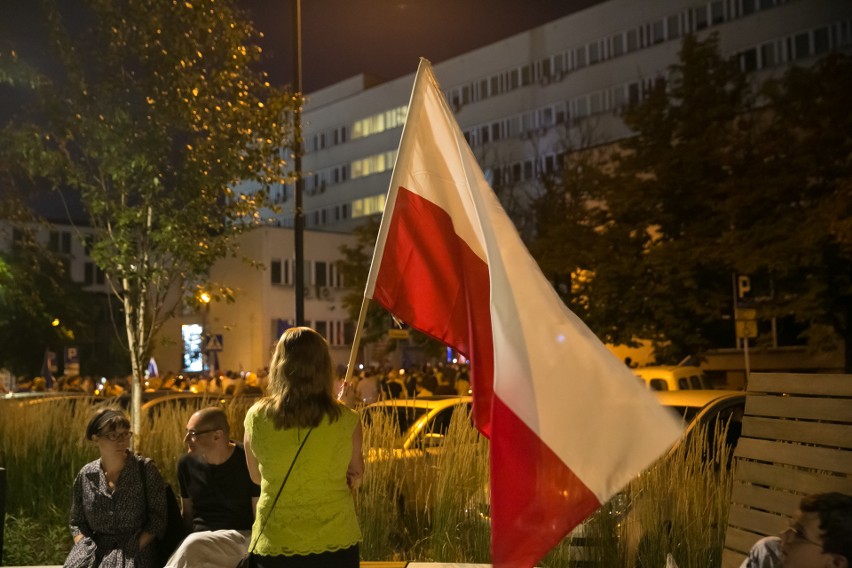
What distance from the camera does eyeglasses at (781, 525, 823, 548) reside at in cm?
373

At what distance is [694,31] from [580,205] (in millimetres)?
17702

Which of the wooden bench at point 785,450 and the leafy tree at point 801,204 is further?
the leafy tree at point 801,204

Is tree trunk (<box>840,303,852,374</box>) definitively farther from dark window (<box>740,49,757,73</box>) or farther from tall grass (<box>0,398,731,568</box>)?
dark window (<box>740,49,757,73</box>)

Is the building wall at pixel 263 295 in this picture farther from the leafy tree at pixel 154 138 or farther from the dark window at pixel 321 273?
the leafy tree at pixel 154 138

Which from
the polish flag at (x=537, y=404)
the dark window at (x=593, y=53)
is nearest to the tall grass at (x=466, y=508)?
the polish flag at (x=537, y=404)

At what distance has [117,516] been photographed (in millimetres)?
5758

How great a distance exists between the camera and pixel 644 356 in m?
37.1

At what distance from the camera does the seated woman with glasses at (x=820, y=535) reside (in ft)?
12.1

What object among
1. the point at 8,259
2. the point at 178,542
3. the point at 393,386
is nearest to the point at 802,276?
the point at 393,386

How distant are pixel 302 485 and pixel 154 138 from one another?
6425 millimetres

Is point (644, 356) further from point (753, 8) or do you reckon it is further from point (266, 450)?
point (266, 450)

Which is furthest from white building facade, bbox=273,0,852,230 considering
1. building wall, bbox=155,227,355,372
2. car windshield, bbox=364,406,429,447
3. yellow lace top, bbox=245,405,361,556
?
yellow lace top, bbox=245,405,361,556

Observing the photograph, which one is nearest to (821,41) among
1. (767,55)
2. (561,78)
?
(767,55)

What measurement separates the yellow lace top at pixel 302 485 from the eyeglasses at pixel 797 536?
1.65 metres
